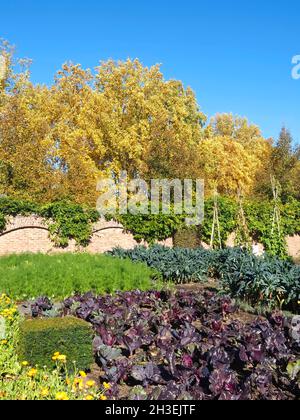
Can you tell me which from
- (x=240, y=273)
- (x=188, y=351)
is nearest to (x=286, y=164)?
(x=240, y=273)

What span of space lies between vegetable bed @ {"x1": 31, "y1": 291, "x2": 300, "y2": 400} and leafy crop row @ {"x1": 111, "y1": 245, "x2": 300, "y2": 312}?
1247mm

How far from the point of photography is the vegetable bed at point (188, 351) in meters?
4.15

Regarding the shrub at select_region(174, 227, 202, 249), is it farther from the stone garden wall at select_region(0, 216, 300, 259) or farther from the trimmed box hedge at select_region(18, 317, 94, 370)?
the trimmed box hedge at select_region(18, 317, 94, 370)

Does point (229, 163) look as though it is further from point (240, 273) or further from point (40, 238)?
point (240, 273)

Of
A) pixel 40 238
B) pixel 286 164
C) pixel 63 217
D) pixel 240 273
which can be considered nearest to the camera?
pixel 240 273

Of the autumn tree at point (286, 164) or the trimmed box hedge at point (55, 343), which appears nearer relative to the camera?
the trimmed box hedge at point (55, 343)

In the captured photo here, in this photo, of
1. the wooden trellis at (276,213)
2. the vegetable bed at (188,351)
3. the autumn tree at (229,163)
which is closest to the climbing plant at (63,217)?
the wooden trellis at (276,213)

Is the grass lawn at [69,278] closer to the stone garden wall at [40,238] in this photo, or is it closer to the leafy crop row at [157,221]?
the stone garden wall at [40,238]

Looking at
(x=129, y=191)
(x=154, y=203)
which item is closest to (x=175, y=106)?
(x=129, y=191)

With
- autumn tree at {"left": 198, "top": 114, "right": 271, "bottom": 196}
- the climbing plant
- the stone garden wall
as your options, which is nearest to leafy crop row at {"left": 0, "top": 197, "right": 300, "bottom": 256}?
the climbing plant

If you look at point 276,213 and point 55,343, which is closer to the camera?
point 55,343

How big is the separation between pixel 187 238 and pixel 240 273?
890 cm

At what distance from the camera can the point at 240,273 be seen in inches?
340

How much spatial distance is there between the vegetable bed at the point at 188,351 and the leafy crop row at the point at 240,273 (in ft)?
4.09
